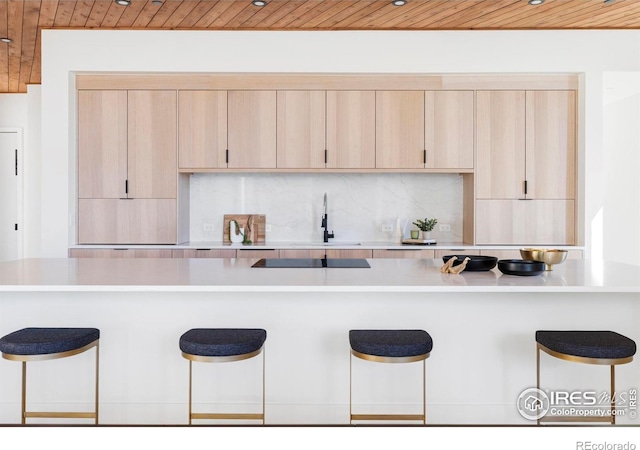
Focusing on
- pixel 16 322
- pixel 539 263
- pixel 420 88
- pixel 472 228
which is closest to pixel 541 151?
pixel 472 228

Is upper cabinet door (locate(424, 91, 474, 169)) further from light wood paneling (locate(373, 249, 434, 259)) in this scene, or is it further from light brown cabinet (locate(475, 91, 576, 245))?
light wood paneling (locate(373, 249, 434, 259))

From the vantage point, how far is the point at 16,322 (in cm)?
240

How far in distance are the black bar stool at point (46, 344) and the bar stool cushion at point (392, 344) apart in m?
1.19

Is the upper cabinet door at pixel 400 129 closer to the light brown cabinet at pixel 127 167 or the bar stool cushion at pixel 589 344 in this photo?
the light brown cabinet at pixel 127 167

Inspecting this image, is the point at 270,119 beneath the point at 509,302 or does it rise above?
above

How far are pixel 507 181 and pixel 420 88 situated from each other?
3.88 ft

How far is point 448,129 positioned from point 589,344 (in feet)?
9.13

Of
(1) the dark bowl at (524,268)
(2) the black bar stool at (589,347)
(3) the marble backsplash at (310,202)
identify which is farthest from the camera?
(3) the marble backsplash at (310,202)

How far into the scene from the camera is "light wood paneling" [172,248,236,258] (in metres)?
4.27

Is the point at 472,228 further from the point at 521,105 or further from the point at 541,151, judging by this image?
the point at 521,105

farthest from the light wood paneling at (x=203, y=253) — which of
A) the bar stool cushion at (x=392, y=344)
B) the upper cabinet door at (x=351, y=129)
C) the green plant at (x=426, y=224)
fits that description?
the bar stool cushion at (x=392, y=344)

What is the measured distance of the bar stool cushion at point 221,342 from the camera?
6.38 ft

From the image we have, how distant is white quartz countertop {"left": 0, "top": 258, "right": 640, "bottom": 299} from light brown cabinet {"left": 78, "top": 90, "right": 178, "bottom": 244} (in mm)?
1585

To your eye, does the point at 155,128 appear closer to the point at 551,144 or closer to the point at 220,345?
the point at 220,345
